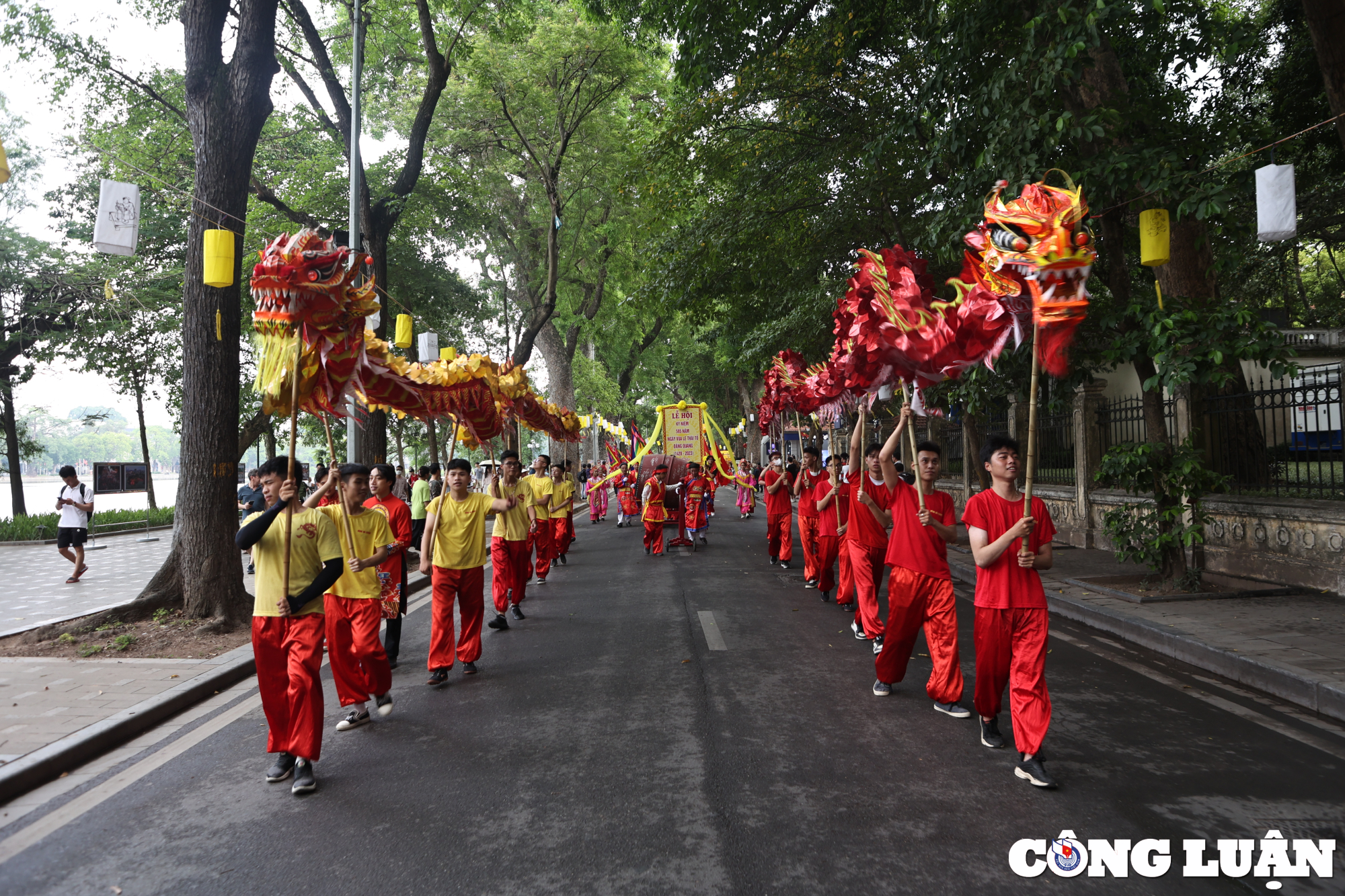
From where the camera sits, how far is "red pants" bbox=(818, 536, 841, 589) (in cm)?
898

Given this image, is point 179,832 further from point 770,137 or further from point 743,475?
point 743,475

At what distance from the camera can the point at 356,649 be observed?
5211 millimetres

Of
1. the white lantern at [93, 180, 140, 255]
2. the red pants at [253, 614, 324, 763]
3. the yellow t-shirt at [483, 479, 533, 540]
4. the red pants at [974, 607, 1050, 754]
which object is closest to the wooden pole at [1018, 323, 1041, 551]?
the red pants at [974, 607, 1050, 754]

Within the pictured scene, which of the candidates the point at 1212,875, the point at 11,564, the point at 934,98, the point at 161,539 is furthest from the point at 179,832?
the point at 161,539

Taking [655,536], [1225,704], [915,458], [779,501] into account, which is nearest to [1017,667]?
[915,458]

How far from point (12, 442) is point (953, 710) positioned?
2594 cm

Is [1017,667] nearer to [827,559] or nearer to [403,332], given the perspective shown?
[827,559]

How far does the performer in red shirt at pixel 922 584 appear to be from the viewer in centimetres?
496

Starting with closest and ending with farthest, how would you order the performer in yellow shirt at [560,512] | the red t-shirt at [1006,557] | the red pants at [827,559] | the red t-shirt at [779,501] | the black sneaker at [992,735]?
the red t-shirt at [1006,557]
the black sneaker at [992,735]
the red pants at [827,559]
the performer in yellow shirt at [560,512]
the red t-shirt at [779,501]

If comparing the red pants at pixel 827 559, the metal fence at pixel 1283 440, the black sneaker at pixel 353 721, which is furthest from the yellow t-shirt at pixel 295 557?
the metal fence at pixel 1283 440

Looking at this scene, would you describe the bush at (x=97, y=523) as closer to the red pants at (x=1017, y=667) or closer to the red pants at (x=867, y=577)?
the red pants at (x=867, y=577)

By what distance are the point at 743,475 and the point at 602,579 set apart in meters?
13.0

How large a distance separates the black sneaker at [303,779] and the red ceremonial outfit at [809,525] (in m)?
6.84

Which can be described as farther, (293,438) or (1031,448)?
(293,438)
